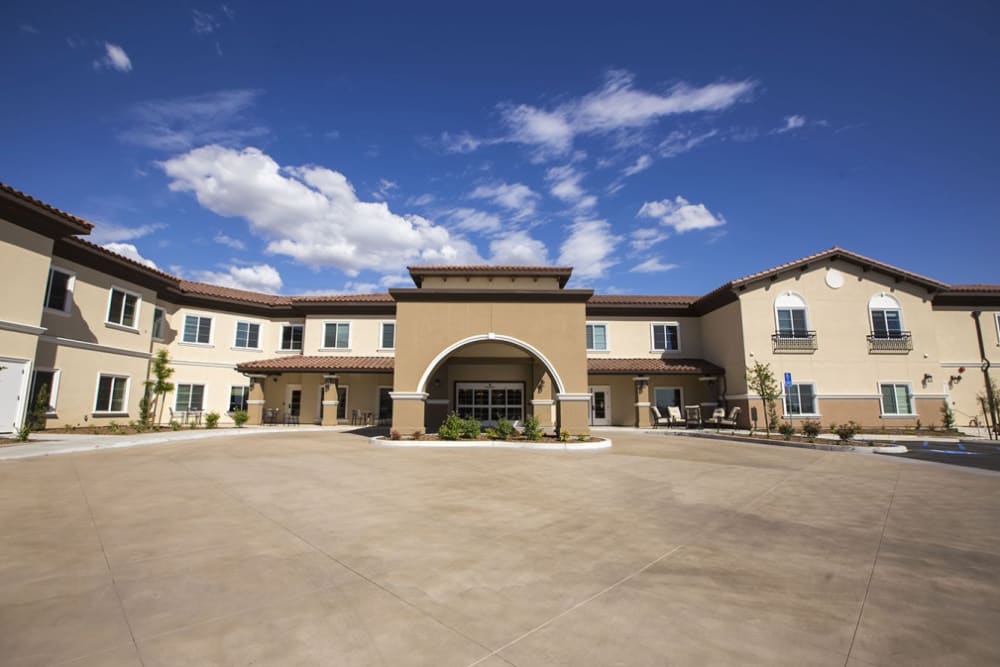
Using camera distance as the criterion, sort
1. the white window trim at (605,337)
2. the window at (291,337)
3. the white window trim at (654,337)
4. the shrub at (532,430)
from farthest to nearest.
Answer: the window at (291,337)
the white window trim at (654,337)
the white window trim at (605,337)
the shrub at (532,430)

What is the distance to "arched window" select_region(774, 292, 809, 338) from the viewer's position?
78.8 feet

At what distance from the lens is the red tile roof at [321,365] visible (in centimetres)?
2433

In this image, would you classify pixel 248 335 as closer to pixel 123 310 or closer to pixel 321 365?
pixel 321 365

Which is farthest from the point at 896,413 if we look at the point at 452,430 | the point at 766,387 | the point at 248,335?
the point at 248,335

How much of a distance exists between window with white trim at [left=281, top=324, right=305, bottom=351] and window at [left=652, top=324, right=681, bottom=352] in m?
21.1

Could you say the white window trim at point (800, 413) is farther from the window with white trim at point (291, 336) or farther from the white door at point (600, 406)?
the window with white trim at point (291, 336)

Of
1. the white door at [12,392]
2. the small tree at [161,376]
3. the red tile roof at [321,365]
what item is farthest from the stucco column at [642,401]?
the white door at [12,392]

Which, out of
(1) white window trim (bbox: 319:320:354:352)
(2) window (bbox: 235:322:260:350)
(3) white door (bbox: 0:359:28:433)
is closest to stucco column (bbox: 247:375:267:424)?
(2) window (bbox: 235:322:260:350)

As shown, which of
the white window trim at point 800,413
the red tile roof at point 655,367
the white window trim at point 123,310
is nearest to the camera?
the white window trim at point 123,310

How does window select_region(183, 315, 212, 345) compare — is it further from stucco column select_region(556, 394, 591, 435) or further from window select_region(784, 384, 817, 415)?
window select_region(784, 384, 817, 415)

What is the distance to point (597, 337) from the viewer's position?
28.0 meters

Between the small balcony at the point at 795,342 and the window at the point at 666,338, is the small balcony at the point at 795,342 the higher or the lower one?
the lower one

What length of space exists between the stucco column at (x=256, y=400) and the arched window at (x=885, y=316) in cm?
3235

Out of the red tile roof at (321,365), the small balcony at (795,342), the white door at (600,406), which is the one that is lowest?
the white door at (600,406)
